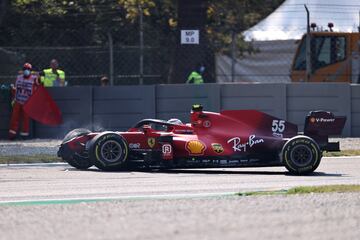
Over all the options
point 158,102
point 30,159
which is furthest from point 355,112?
point 30,159

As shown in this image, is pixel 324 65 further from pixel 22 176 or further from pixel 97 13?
pixel 22 176

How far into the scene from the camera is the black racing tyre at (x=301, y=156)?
44.0 ft

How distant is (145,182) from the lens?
1249cm

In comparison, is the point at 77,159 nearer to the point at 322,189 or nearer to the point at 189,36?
the point at 322,189

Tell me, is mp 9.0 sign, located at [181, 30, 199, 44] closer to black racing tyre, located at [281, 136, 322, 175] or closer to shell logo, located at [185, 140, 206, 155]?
shell logo, located at [185, 140, 206, 155]

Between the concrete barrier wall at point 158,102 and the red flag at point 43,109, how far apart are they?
0.60 ft

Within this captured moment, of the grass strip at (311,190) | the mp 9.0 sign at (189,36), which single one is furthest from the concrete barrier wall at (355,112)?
the grass strip at (311,190)

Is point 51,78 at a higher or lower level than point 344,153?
higher

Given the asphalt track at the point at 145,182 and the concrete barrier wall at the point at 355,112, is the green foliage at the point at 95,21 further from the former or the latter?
the asphalt track at the point at 145,182

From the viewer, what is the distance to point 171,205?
32.0 ft

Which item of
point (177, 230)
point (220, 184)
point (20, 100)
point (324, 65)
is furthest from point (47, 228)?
point (324, 65)

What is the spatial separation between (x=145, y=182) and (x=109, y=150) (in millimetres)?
1554

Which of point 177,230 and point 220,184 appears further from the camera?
point 220,184

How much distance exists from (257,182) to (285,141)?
1.46 m
